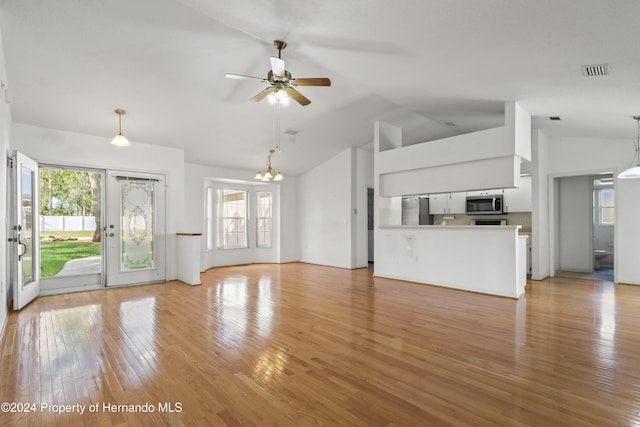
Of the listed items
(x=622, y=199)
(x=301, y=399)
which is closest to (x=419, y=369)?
(x=301, y=399)

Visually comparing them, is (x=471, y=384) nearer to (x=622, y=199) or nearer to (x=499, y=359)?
(x=499, y=359)

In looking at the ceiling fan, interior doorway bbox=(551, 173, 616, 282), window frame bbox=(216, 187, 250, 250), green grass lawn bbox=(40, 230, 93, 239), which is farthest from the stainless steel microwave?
green grass lawn bbox=(40, 230, 93, 239)

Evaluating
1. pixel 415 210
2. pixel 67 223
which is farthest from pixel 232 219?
pixel 415 210

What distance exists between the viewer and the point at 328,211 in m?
8.62

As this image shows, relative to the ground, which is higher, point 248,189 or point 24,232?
point 248,189

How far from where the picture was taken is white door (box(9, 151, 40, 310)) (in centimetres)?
432

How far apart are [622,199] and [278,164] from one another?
7.26 meters

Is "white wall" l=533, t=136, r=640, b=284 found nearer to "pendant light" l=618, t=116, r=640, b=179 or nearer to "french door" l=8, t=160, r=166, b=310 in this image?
"pendant light" l=618, t=116, r=640, b=179

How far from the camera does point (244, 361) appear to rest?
268cm

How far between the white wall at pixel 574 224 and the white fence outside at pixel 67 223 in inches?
394

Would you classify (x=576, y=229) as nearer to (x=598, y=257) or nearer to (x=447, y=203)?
(x=598, y=257)

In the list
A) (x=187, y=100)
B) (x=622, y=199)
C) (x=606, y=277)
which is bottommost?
(x=606, y=277)

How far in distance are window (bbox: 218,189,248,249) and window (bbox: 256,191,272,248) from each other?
41cm

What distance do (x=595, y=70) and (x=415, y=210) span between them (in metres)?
5.52
